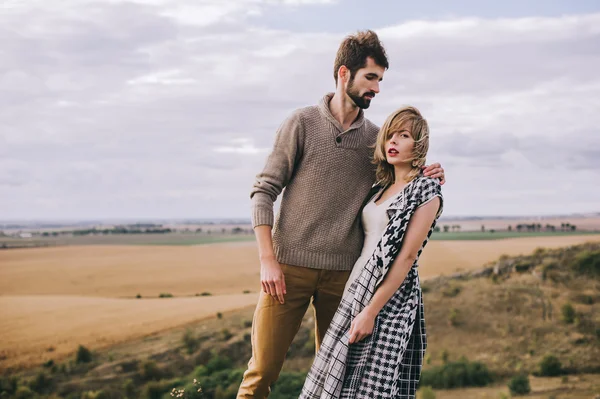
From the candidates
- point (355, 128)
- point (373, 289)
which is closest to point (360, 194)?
point (355, 128)

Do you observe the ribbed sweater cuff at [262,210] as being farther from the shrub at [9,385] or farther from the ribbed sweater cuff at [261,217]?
the shrub at [9,385]

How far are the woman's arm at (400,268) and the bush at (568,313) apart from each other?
16778 millimetres

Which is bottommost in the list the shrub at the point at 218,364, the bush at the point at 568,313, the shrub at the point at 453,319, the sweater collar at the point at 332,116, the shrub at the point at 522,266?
the shrub at the point at 218,364

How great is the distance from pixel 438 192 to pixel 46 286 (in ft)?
218

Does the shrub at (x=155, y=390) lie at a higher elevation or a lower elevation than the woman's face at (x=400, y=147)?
lower

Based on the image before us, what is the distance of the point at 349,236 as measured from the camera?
3590 millimetres

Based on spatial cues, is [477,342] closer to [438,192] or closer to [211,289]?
[438,192]

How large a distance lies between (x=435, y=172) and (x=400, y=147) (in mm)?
237

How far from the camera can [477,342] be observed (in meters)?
17.8

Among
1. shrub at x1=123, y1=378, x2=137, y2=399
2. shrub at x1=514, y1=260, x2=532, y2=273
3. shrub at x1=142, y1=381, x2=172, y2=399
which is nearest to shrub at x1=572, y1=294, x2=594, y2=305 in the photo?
shrub at x1=514, y1=260, x2=532, y2=273

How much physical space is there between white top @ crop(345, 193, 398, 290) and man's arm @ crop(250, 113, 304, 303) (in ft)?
1.38

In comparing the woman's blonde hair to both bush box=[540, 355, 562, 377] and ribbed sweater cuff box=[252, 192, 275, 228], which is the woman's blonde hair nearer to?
ribbed sweater cuff box=[252, 192, 275, 228]

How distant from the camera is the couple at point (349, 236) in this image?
3156 millimetres

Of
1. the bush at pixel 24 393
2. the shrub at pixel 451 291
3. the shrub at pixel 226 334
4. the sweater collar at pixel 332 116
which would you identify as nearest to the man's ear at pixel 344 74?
the sweater collar at pixel 332 116
